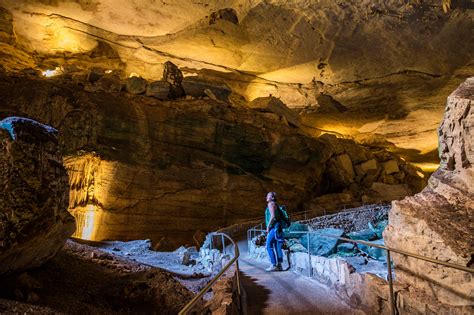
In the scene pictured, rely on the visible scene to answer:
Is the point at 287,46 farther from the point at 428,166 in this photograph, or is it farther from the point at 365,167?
the point at 428,166

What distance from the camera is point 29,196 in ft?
16.6

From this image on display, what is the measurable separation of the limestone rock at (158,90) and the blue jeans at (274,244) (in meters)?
14.8

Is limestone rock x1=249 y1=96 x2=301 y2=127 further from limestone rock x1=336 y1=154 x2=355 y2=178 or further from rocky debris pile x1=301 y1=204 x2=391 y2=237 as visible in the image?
rocky debris pile x1=301 y1=204 x2=391 y2=237

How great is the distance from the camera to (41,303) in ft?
15.8

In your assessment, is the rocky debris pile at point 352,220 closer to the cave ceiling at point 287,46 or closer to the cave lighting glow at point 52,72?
the cave ceiling at point 287,46

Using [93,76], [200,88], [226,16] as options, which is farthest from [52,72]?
[226,16]

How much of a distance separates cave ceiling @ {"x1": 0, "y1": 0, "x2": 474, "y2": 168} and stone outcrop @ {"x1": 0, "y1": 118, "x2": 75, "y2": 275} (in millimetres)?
12191

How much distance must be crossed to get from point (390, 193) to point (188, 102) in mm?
15424

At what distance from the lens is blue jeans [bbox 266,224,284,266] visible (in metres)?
6.81

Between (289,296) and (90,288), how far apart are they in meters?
3.55

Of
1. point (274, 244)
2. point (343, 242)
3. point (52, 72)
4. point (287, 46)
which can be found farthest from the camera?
point (52, 72)

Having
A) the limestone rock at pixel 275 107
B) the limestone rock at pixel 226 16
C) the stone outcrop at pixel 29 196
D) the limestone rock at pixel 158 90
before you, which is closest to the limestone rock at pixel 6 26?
the limestone rock at pixel 158 90

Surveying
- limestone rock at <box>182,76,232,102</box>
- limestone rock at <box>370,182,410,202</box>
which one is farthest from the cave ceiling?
limestone rock at <box>370,182,410,202</box>

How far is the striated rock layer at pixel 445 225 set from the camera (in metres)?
3.64
